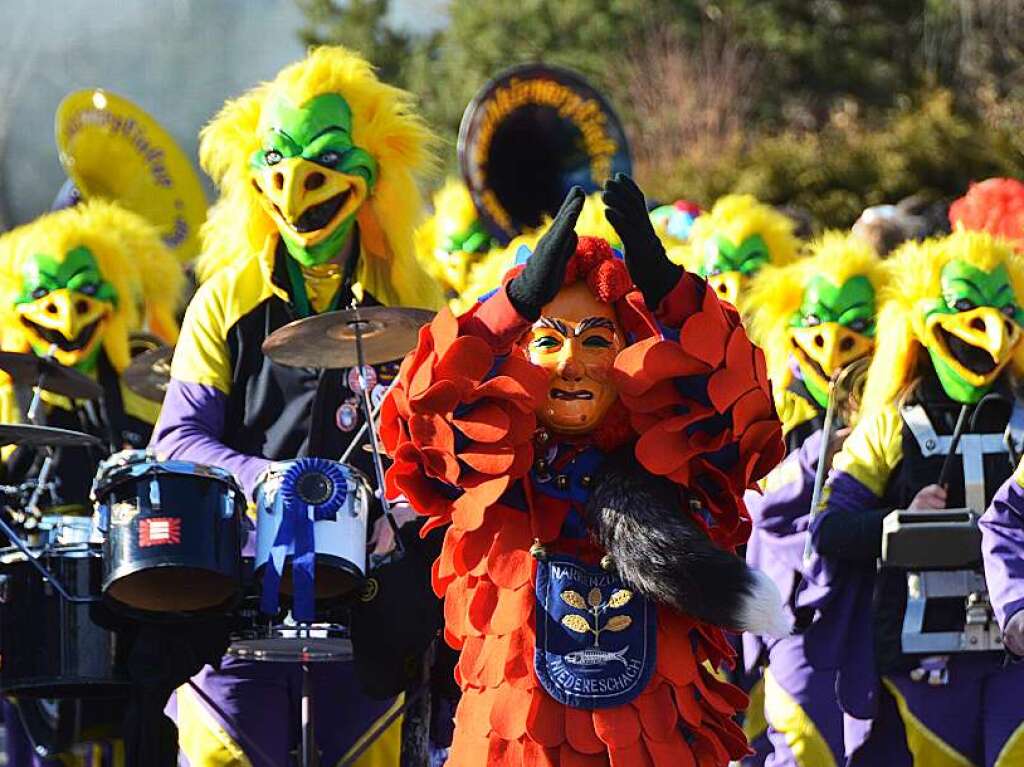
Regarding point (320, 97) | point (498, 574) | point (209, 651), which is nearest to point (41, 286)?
point (320, 97)

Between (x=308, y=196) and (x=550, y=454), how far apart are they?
1.68 meters

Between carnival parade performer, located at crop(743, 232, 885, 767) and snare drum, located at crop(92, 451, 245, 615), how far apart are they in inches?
105

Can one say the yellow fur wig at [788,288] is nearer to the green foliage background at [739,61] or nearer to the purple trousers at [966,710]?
the purple trousers at [966,710]

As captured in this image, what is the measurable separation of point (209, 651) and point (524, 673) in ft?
4.54

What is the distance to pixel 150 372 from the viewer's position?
7.84m

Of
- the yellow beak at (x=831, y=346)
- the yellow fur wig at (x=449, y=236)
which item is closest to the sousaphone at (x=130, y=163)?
the yellow fur wig at (x=449, y=236)

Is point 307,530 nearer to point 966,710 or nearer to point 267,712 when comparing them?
point 267,712

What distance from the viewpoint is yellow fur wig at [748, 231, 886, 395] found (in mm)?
8828

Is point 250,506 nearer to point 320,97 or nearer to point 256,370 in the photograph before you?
point 256,370

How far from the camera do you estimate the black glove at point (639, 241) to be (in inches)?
183

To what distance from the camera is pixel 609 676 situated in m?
4.65

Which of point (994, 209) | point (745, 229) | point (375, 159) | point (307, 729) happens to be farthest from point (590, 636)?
point (994, 209)

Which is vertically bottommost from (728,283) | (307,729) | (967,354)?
(307,729)

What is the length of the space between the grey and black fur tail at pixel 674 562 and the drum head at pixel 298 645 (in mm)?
1124
